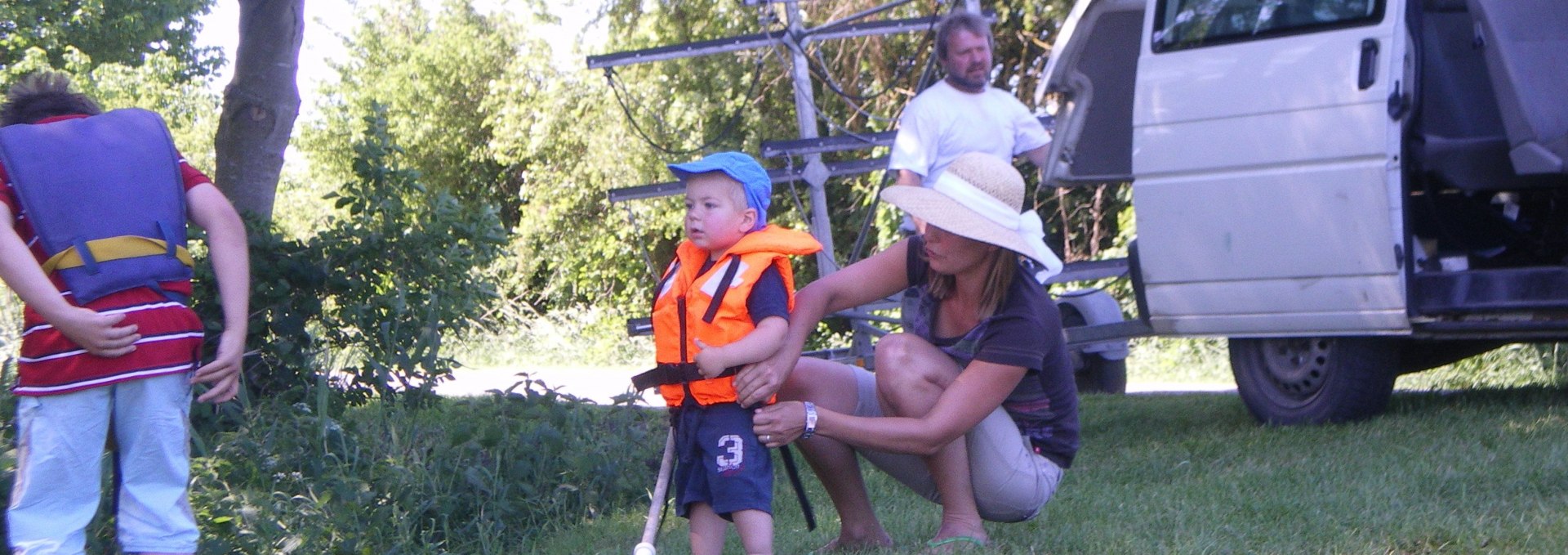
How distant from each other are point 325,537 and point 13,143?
1.50m

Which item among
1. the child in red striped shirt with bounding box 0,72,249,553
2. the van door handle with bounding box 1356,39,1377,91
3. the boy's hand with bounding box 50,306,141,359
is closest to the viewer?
the boy's hand with bounding box 50,306,141,359

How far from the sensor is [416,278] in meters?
5.46

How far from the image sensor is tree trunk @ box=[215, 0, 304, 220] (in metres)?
5.72

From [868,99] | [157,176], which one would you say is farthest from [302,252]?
[868,99]

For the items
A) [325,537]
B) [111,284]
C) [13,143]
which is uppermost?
[13,143]

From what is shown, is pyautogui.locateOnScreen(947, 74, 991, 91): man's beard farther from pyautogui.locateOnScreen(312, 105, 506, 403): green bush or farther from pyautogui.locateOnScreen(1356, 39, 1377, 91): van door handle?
pyautogui.locateOnScreen(312, 105, 506, 403): green bush

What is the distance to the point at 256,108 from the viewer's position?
5.73m

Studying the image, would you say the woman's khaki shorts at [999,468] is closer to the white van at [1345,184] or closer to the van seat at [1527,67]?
the white van at [1345,184]

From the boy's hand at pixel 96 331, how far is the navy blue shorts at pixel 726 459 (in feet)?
4.01

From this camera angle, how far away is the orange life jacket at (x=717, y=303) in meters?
3.35

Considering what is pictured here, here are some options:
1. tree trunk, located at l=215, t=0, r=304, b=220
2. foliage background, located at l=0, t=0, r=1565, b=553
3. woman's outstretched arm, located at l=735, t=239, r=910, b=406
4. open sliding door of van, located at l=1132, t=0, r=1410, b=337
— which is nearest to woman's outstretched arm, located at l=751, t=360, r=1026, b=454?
woman's outstretched arm, located at l=735, t=239, r=910, b=406

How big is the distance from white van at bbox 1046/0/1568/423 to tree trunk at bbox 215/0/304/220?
10.3 ft

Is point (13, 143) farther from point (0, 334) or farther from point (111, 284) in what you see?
point (0, 334)

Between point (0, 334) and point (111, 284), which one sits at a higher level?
point (111, 284)
